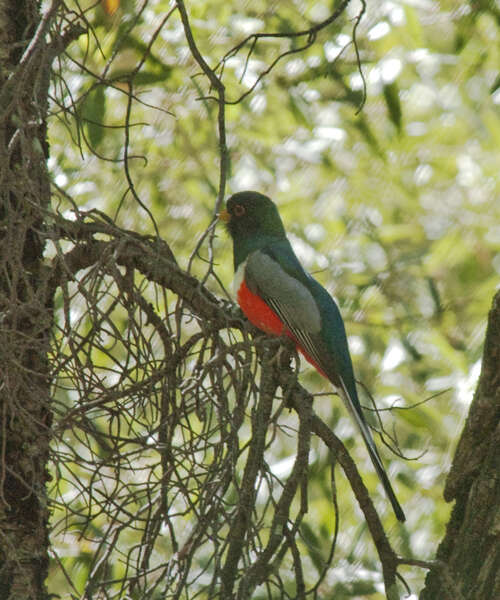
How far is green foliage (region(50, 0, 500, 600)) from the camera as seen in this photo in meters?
4.97

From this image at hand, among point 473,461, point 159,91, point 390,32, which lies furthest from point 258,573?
point 159,91

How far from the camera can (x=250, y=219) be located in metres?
4.85

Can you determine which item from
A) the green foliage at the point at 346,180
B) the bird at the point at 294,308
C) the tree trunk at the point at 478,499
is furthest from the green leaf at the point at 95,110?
the tree trunk at the point at 478,499

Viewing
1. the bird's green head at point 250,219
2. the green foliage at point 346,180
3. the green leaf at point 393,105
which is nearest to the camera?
the bird's green head at point 250,219

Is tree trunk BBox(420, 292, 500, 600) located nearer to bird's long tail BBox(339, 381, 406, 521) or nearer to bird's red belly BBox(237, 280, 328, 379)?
A: bird's long tail BBox(339, 381, 406, 521)

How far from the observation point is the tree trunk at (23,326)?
231cm

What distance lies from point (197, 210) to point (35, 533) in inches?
130

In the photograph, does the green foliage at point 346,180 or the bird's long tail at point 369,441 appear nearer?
the bird's long tail at point 369,441

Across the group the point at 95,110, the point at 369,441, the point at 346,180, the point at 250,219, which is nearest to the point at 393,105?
the point at 250,219

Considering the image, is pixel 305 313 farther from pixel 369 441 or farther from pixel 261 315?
pixel 369 441

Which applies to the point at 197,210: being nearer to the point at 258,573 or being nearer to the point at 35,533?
the point at 35,533

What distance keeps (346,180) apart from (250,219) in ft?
4.65

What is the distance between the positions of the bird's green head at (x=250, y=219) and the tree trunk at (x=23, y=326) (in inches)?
77.4

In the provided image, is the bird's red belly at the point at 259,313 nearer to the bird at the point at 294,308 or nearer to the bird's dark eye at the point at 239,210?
the bird at the point at 294,308
